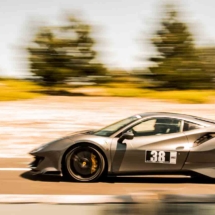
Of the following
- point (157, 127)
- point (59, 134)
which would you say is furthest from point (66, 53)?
point (157, 127)

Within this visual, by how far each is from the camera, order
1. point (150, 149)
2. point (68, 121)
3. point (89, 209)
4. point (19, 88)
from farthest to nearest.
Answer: point (19, 88) < point (68, 121) < point (150, 149) < point (89, 209)

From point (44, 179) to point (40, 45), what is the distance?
96.3 ft

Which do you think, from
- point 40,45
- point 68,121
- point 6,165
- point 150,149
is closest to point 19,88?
point 40,45

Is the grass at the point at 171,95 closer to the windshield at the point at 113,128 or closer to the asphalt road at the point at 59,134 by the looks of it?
the asphalt road at the point at 59,134

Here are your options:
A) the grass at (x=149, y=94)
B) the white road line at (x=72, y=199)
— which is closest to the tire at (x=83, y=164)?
the white road line at (x=72, y=199)

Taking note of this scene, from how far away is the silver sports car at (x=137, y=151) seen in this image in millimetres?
8555

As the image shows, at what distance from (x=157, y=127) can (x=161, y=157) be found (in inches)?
20.6

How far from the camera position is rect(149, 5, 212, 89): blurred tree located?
37156 millimetres

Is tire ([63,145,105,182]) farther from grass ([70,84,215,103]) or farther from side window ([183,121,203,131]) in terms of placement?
grass ([70,84,215,103])

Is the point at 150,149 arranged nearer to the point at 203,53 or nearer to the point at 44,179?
the point at 44,179

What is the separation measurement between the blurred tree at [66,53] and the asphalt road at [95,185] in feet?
91.6

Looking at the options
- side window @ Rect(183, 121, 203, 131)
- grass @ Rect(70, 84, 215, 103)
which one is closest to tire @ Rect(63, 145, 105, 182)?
side window @ Rect(183, 121, 203, 131)

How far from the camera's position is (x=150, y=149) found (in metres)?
8.56

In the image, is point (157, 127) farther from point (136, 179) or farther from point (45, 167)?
point (45, 167)
